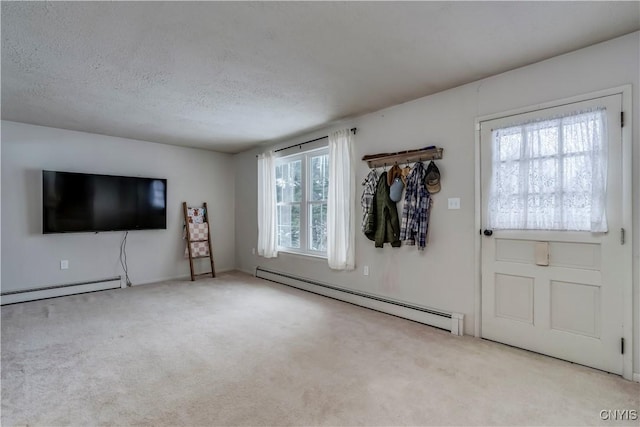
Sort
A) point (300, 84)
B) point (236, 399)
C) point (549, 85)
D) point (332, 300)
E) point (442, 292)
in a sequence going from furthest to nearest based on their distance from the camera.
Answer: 1. point (332, 300)
2. point (442, 292)
3. point (300, 84)
4. point (549, 85)
5. point (236, 399)

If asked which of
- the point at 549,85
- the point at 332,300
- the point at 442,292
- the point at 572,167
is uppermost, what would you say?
the point at 549,85

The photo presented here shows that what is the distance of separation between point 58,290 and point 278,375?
155 inches

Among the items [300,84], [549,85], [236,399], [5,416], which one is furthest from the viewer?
[300,84]

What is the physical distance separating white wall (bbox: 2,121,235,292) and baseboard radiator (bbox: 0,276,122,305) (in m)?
0.07

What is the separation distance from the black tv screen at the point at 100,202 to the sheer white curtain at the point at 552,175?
15.7 feet

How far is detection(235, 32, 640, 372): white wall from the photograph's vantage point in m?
2.20

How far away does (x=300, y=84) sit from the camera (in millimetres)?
2867

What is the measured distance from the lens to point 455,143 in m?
2.98

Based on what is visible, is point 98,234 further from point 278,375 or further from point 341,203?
point 278,375

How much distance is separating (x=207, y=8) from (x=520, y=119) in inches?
97.6

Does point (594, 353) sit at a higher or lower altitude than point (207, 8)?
lower

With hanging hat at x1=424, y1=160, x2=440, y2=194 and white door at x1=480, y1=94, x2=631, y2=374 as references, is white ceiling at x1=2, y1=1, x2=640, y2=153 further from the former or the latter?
hanging hat at x1=424, y1=160, x2=440, y2=194

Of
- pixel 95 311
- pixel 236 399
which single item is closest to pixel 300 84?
pixel 236 399

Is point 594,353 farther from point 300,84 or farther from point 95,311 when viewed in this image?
point 95,311
